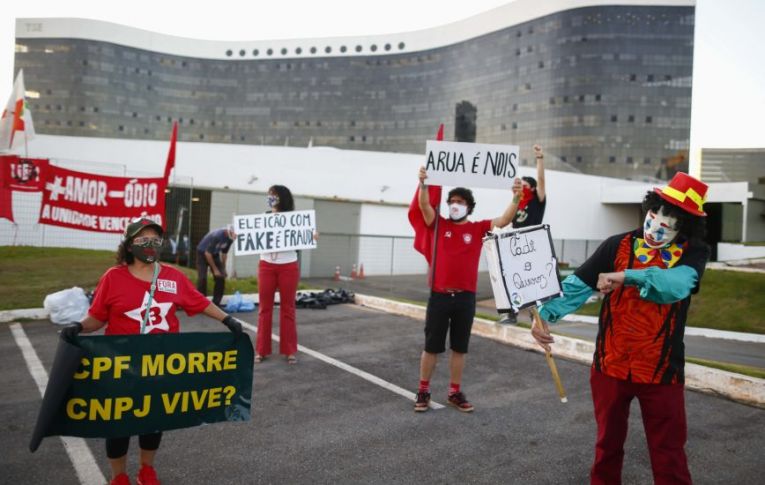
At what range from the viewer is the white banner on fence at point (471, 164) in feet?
17.4

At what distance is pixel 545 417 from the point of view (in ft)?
16.4

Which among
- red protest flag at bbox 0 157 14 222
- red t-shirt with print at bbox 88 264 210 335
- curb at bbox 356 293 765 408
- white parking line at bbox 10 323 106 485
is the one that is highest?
red protest flag at bbox 0 157 14 222

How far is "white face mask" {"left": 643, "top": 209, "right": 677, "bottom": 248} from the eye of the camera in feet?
9.79

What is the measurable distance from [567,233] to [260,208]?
20238 millimetres

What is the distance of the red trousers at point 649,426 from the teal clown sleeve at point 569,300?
1.37 feet

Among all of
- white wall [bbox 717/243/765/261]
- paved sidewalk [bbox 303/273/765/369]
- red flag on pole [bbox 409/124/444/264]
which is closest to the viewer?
red flag on pole [bbox 409/124/444/264]

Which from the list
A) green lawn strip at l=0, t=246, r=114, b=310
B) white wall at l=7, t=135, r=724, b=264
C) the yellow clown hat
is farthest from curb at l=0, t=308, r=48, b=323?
white wall at l=7, t=135, r=724, b=264

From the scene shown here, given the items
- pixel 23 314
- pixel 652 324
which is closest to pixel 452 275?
pixel 652 324

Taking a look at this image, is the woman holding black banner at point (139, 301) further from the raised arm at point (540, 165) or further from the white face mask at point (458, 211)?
the raised arm at point (540, 165)

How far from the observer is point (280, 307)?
6.94 meters

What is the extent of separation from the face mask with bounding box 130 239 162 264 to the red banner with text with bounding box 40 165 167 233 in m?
7.33

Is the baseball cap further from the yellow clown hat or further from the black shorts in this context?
the yellow clown hat

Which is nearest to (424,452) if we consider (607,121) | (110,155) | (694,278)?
(694,278)

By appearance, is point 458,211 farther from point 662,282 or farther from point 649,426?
point 649,426
